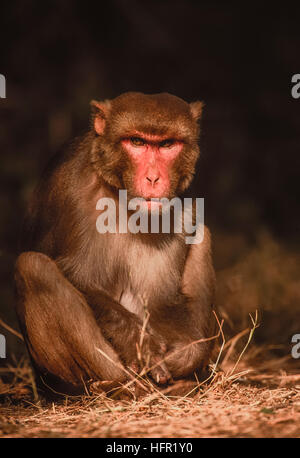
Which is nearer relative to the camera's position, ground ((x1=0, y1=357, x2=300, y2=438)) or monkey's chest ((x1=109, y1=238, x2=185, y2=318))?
ground ((x1=0, y1=357, x2=300, y2=438))

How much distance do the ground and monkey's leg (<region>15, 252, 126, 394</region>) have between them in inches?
7.8

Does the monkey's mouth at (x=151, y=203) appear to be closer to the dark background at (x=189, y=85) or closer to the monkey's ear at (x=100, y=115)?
the monkey's ear at (x=100, y=115)

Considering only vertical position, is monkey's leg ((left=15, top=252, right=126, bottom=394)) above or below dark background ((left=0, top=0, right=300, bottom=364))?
below

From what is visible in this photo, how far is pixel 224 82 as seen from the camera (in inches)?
428

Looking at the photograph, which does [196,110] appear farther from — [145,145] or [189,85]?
[189,85]

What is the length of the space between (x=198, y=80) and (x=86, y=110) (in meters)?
1.81

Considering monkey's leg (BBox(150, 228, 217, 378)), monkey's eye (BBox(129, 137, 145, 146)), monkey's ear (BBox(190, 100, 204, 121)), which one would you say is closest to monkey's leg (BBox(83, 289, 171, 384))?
monkey's leg (BBox(150, 228, 217, 378))

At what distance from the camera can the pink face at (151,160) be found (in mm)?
4953

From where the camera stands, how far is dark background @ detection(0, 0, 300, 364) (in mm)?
9844

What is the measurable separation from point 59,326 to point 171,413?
3.09ft

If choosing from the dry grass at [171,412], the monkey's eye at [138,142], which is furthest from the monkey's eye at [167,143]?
the dry grass at [171,412]

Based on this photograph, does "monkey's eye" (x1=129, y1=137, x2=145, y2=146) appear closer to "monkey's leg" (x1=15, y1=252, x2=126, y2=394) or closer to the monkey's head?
the monkey's head

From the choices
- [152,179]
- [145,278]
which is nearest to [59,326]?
[145,278]

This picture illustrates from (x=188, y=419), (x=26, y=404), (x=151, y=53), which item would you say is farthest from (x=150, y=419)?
(x=151, y=53)
